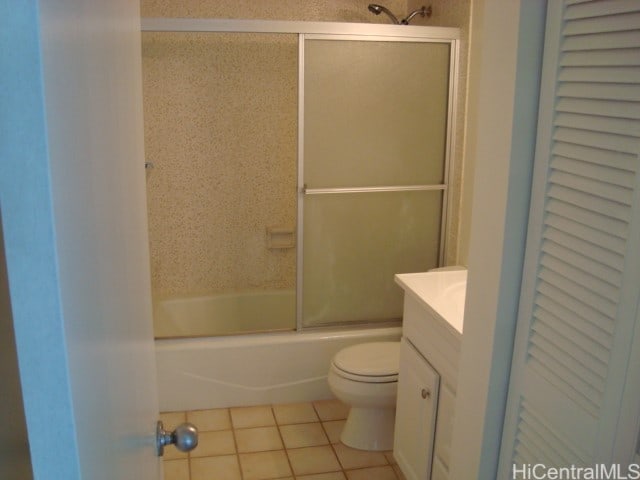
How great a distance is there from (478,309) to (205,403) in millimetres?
2043

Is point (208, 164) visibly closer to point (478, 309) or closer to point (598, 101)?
point (478, 309)

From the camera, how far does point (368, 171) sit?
3254 mm

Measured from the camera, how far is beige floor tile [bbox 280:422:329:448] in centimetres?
304

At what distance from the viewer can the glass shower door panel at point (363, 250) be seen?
329 cm

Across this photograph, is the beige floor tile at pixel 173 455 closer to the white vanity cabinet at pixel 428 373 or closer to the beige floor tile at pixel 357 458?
the beige floor tile at pixel 357 458

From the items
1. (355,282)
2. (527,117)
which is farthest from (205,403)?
(527,117)

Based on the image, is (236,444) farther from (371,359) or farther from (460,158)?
(460,158)

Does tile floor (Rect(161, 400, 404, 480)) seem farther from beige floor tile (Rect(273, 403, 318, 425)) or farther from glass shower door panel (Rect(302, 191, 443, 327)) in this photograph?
glass shower door panel (Rect(302, 191, 443, 327))

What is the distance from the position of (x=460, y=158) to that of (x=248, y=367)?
1.54 m

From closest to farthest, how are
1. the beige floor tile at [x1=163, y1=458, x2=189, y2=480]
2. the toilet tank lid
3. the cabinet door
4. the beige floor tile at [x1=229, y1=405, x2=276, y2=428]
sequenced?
1. the cabinet door
2. the beige floor tile at [x1=163, y1=458, x2=189, y2=480]
3. the toilet tank lid
4. the beige floor tile at [x1=229, y1=405, x2=276, y2=428]

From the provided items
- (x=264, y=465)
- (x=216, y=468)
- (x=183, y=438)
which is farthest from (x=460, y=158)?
(x=183, y=438)

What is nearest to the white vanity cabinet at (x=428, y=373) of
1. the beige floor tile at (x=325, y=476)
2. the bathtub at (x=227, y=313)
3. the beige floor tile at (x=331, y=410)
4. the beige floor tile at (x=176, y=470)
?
the beige floor tile at (x=325, y=476)

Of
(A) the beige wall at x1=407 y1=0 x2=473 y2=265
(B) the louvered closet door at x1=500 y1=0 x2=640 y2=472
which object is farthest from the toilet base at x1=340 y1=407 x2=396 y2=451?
(B) the louvered closet door at x1=500 y1=0 x2=640 y2=472

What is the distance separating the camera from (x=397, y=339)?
3490 mm
